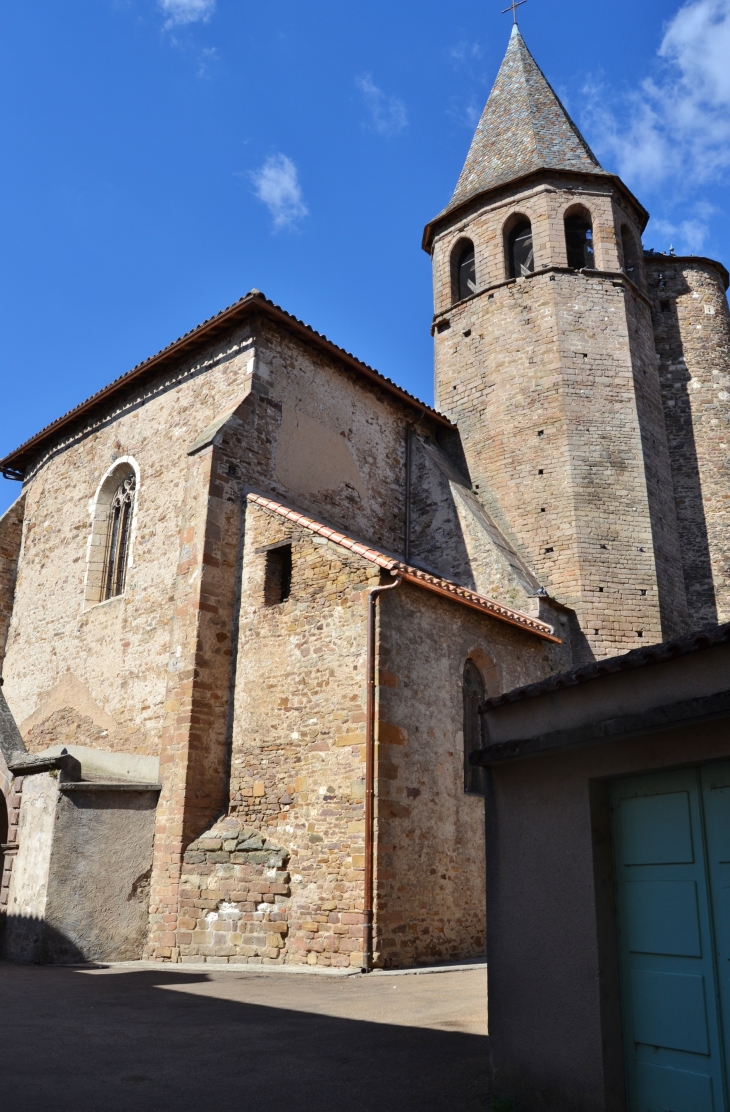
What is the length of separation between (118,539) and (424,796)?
Answer: 754cm

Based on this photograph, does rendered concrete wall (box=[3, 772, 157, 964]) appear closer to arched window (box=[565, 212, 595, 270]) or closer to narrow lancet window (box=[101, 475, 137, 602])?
narrow lancet window (box=[101, 475, 137, 602])

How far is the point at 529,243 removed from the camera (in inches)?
715

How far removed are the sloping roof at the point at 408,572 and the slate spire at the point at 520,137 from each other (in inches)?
401

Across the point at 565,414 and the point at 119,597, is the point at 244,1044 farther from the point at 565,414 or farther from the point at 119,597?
the point at 565,414

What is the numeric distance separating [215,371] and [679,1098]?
1198 cm

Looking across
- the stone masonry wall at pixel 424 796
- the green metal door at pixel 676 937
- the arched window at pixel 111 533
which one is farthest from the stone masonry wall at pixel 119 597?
the green metal door at pixel 676 937

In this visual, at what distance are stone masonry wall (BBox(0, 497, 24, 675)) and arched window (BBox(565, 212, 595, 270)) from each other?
41.7 ft

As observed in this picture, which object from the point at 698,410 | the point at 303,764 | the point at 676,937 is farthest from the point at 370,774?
the point at 698,410

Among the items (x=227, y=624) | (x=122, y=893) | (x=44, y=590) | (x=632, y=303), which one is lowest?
(x=122, y=893)

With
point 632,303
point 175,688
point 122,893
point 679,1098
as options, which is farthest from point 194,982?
point 632,303

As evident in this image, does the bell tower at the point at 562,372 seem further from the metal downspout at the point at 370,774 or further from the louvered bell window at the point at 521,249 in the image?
the metal downspout at the point at 370,774

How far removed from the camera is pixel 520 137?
1928 cm

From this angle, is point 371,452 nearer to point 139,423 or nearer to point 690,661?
point 139,423

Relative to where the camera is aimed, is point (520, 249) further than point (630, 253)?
No
